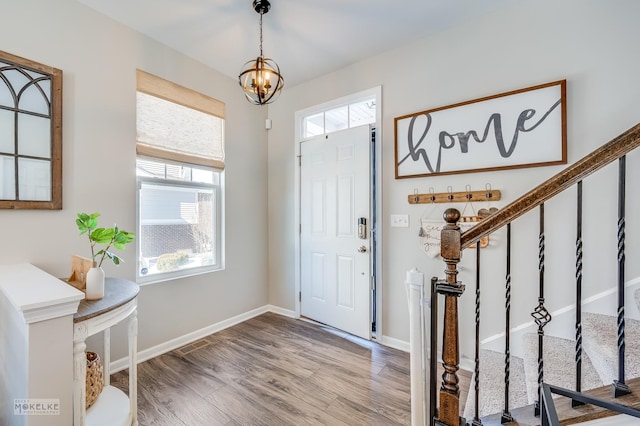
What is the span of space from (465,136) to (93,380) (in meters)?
2.88

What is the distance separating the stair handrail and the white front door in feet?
5.13

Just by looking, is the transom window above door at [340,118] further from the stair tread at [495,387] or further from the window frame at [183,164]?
the stair tread at [495,387]

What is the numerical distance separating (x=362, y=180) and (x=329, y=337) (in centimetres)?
160

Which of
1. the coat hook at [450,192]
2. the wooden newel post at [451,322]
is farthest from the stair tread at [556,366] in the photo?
the coat hook at [450,192]

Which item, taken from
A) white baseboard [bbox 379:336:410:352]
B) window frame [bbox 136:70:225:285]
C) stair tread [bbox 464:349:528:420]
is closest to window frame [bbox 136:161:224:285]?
window frame [bbox 136:70:225:285]

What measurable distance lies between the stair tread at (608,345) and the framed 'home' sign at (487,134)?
102 cm

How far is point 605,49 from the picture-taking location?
182cm

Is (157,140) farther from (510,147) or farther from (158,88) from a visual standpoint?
(510,147)

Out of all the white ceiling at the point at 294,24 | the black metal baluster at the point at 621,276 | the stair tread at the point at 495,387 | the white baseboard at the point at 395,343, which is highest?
the white ceiling at the point at 294,24

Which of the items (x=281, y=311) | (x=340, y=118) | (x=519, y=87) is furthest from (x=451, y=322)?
(x=281, y=311)

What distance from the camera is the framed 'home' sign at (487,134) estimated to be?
1946mm

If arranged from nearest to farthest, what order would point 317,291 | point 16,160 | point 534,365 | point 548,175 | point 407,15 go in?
point 534,365
point 16,160
point 548,175
point 407,15
point 317,291

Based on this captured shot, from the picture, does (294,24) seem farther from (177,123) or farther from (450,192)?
(450,192)

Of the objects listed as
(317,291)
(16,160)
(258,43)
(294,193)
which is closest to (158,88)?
(258,43)
